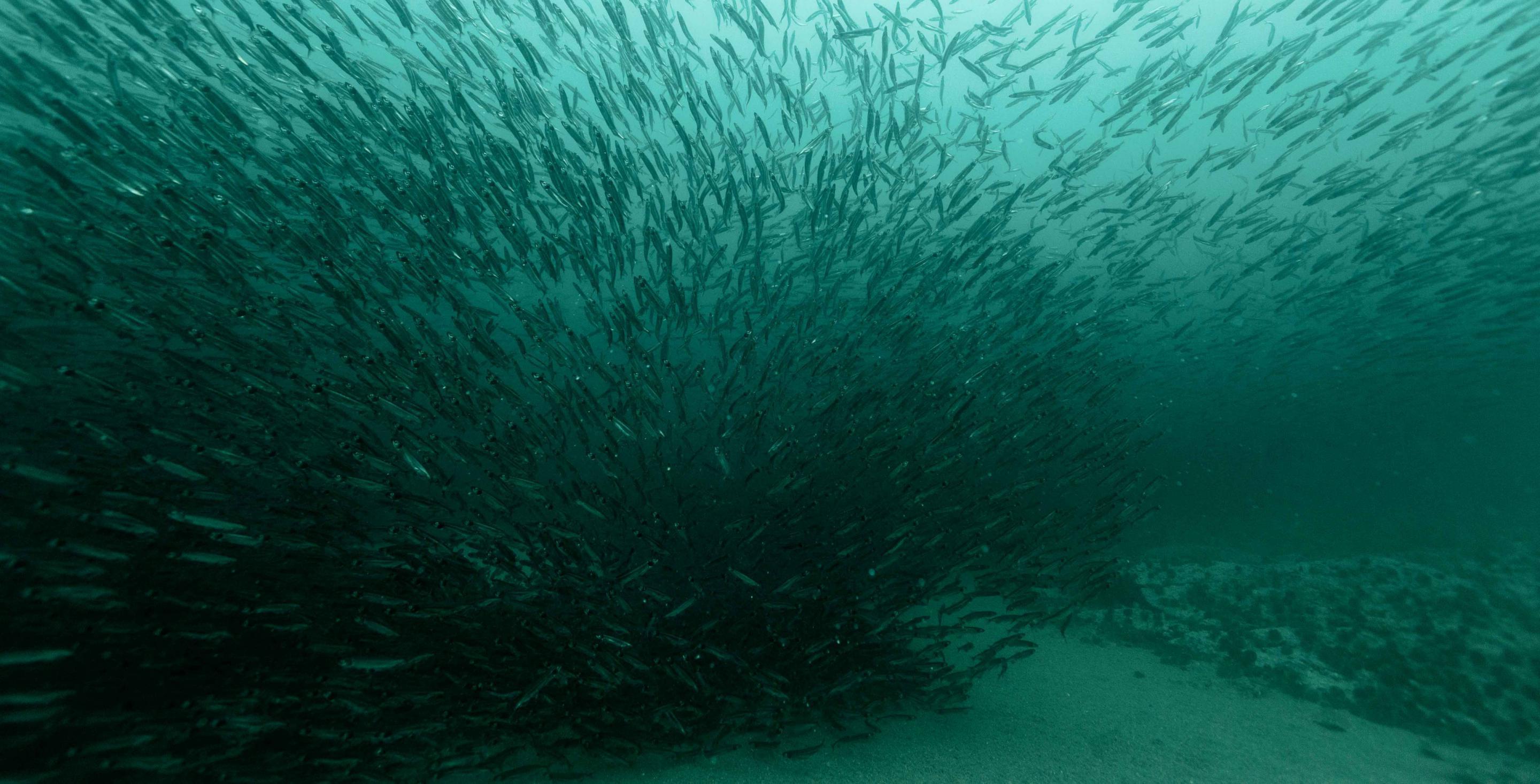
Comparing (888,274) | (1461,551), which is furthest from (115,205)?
(1461,551)

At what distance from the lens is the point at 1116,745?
21.5 feet

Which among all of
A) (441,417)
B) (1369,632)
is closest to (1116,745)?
(441,417)

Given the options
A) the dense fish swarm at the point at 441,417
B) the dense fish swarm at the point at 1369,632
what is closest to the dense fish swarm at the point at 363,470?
the dense fish swarm at the point at 441,417

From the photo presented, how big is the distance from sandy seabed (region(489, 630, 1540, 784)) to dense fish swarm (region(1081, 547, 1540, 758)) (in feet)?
2.44

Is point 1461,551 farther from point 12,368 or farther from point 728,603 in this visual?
point 12,368

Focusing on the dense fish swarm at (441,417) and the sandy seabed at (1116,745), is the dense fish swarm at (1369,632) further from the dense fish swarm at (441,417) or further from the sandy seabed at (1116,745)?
the dense fish swarm at (441,417)

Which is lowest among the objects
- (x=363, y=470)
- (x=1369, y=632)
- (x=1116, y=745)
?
(x=1369, y=632)

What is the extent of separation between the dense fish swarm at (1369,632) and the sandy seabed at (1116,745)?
2.44ft

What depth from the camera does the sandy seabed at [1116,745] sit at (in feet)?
18.2

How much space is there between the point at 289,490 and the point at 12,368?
212 cm

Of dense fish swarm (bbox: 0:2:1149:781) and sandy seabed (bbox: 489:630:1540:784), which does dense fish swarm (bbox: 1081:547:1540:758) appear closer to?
sandy seabed (bbox: 489:630:1540:784)

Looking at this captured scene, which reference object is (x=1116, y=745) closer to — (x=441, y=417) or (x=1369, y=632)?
(x=441, y=417)

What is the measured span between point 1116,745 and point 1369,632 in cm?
1075

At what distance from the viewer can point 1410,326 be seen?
19.4 meters
